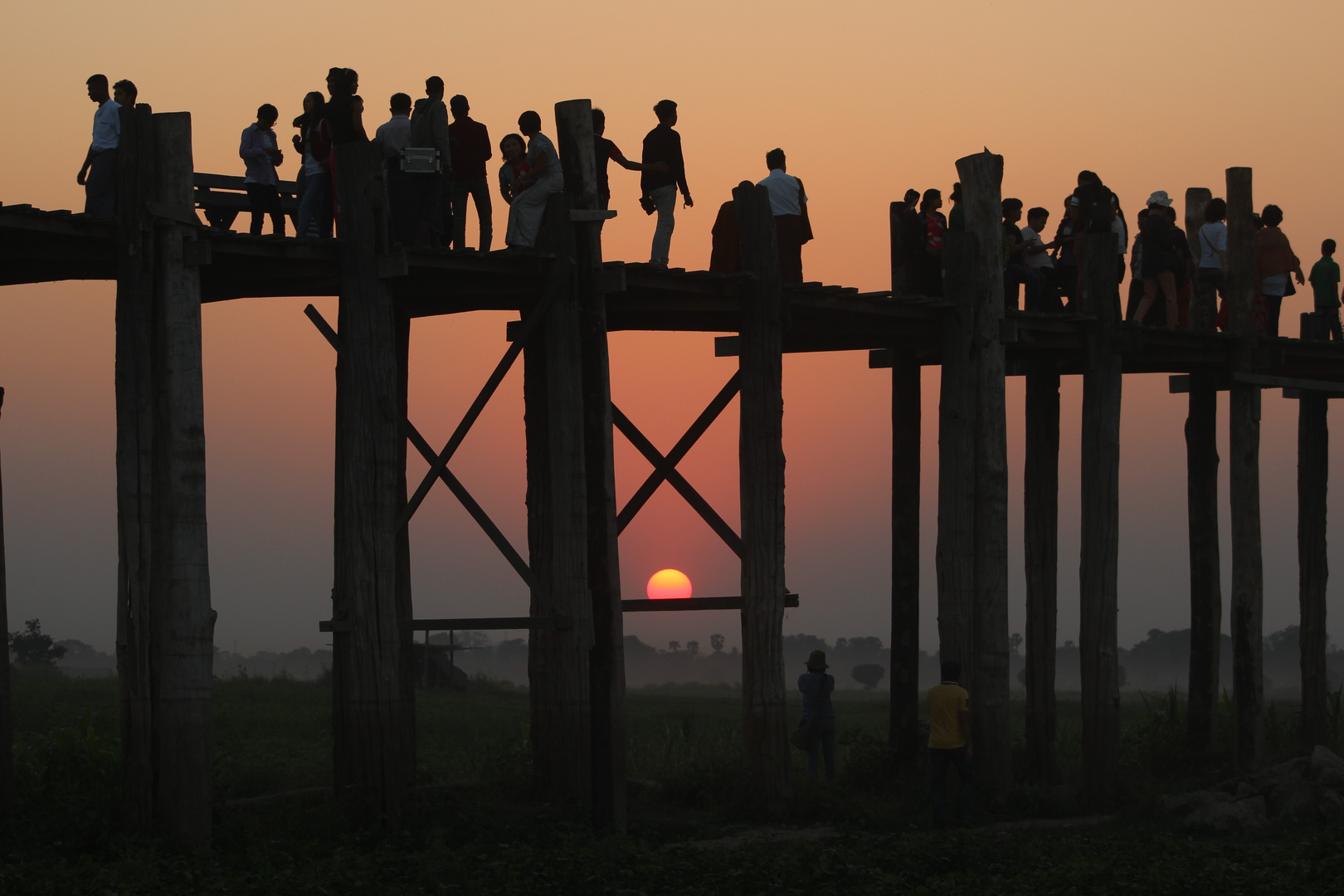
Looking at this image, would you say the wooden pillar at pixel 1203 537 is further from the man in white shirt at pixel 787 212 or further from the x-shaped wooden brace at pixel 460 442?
the x-shaped wooden brace at pixel 460 442

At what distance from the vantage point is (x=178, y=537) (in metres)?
12.2

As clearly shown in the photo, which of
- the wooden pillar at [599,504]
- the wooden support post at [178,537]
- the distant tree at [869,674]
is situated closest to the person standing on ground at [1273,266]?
the wooden pillar at [599,504]

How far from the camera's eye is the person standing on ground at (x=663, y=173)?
50.9 feet

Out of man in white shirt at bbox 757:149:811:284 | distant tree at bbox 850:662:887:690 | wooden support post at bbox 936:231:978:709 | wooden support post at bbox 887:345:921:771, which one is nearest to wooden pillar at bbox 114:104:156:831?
man in white shirt at bbox 757:149:811:284

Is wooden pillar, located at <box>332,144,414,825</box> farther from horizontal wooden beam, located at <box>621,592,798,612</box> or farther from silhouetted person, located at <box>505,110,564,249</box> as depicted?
horizontal wooden beam, located at <box>621,592,798,612</box>

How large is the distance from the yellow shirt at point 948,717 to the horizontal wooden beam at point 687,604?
1.47 metres

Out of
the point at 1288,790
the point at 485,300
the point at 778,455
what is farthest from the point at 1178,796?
the point at 485,300

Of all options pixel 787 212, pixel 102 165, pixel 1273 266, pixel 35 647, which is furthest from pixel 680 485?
pixel 35 647

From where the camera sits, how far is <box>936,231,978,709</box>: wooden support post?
53.5 ft

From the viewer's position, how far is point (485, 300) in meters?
15.1

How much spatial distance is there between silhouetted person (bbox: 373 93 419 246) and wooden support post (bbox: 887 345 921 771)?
5.67 meters

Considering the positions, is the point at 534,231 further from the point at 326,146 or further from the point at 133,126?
the point at 133,126

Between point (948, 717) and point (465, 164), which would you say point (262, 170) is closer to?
point (465, 164)

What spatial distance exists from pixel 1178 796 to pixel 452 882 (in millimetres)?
8149
